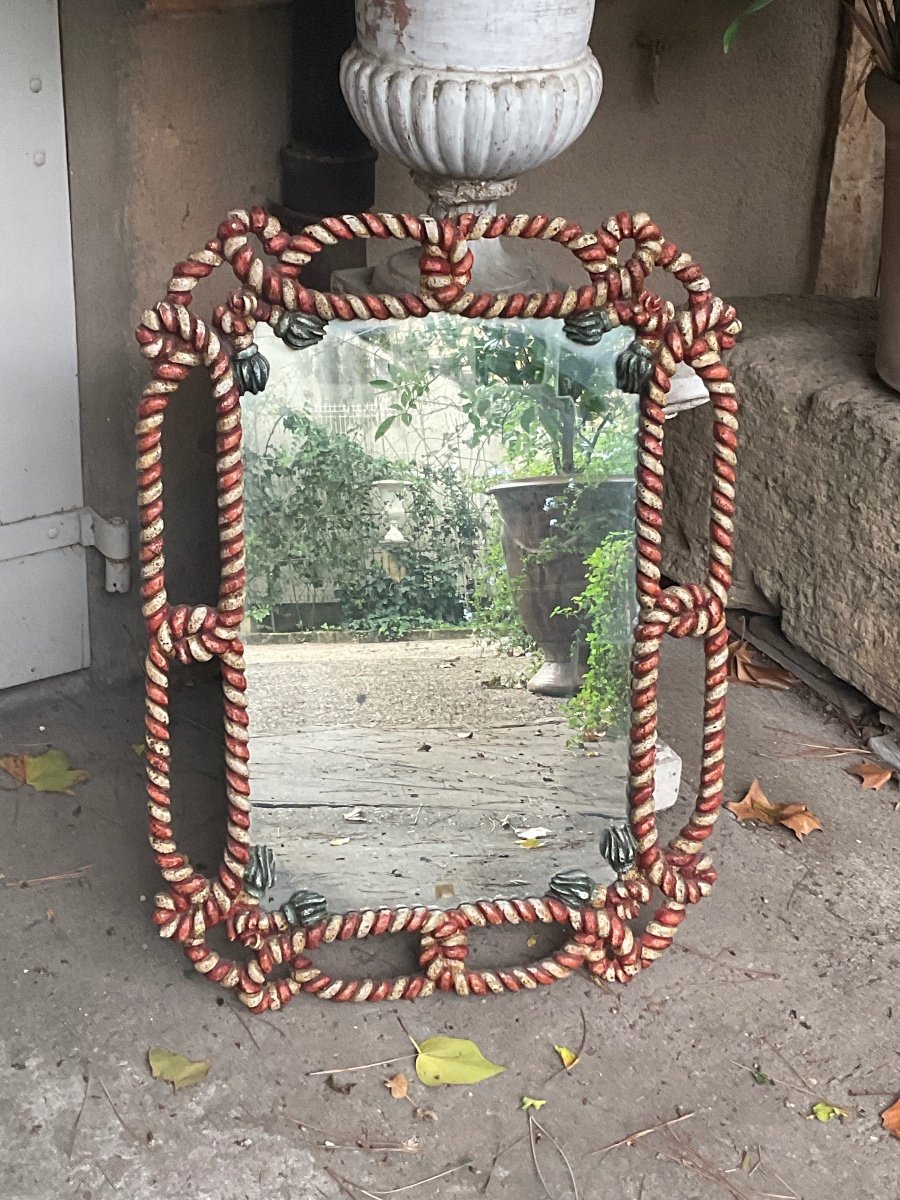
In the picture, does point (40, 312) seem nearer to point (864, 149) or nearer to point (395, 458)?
point (395, 458)

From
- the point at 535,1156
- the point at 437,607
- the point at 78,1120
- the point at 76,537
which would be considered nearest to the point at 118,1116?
the point at 78,1120

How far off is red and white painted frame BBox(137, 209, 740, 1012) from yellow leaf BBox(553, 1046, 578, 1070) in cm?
11

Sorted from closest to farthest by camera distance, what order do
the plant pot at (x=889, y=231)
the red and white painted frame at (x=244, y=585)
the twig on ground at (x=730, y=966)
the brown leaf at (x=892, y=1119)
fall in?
the red and white painted frame at (x=244, y=585)
the brown leaf at (x=892, y=1119)
the twig on ground at (x=730, y=966)
the plant pot at (x=889, y=231)

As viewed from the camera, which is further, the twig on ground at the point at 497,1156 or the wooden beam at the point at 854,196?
the wooden beam at the point at 854,196

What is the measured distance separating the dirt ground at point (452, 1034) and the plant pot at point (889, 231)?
889 mm

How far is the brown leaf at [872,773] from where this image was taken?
2.70 m

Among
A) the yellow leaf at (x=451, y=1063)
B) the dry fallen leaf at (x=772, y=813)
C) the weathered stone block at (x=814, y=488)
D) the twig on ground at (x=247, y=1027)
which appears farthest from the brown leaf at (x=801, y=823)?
the twig on ground at (x=247, y=1027)

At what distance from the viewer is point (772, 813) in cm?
259

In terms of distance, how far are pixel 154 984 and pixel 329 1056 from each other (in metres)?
0.30

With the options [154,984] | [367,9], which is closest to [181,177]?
[367,9]

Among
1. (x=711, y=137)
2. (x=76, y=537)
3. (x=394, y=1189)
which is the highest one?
(x=711, y=137)

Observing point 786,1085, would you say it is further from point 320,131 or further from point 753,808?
point 320,131

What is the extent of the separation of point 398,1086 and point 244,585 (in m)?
0.73

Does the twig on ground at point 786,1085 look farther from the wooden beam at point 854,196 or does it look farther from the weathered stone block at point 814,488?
the wooden beam at point 854,196
